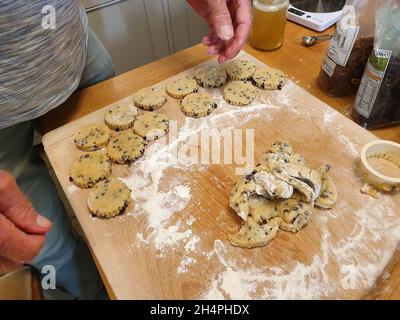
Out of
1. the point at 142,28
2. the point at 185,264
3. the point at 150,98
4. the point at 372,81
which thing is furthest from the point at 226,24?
the point at 142,28

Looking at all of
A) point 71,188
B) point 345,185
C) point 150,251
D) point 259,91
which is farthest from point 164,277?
point 259,91

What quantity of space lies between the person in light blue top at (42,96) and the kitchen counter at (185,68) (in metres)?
0.07

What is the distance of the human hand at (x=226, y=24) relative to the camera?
0.93m

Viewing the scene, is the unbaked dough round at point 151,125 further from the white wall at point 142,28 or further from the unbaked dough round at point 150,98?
the white wall at point 142,28

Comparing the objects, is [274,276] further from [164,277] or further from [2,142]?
[2,142]

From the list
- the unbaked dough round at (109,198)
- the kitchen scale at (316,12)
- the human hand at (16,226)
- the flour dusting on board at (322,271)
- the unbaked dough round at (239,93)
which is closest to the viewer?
the human hand at (16,226)

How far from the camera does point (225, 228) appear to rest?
28.7 inches

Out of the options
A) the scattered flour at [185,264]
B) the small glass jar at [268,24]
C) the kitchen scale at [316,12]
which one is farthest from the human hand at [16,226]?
the kitchen scale at [316,12]

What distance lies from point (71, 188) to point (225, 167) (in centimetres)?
37

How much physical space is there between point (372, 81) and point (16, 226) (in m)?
0.80

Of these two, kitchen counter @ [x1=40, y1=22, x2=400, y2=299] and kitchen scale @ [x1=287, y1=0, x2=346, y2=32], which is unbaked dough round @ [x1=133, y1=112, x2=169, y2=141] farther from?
kitchen scale @ [x1=287, y1=0, x2=346, y2=32]

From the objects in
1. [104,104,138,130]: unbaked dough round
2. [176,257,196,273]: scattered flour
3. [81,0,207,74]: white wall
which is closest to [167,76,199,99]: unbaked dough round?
[104,104,138,130]: unbaked dough round

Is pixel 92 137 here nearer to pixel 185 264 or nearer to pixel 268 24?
pixel 185 264

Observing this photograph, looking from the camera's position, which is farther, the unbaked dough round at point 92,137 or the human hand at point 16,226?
the unbaked dough round at point 92,137
